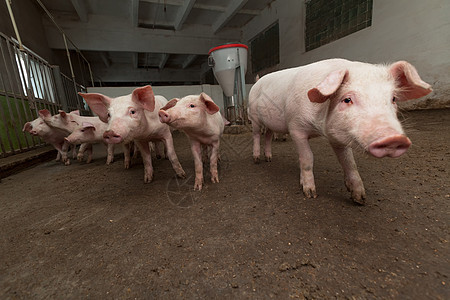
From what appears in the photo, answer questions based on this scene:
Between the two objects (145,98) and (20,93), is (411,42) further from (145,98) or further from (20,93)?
(20,93)

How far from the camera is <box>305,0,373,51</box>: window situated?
5051 mm

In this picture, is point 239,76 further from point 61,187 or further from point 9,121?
point 9,121

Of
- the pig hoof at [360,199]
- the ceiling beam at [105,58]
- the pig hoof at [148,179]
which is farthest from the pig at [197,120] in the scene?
the ceiling beam at [105,58]

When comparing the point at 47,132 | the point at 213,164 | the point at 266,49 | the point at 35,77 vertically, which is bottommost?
the point at 213,164

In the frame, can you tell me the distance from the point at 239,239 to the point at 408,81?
148cm

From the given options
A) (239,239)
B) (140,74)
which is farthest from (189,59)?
(239,239)

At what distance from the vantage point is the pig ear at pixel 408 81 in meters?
1.18

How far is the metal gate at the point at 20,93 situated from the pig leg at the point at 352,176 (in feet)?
18.7

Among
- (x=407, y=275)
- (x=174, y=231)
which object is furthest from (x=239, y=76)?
(x=407, y=275)

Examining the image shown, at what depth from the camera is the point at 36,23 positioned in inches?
280

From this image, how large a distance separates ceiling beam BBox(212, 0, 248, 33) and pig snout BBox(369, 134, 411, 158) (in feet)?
28.4

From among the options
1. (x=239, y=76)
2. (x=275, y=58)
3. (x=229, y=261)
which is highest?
(x=275, y=58)

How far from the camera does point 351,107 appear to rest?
1.20m

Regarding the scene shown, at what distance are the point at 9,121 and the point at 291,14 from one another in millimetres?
8828
